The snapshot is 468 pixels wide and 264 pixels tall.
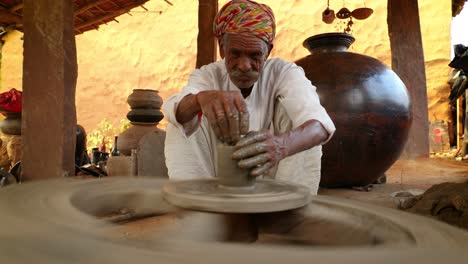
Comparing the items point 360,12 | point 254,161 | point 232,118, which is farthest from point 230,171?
point 360,12

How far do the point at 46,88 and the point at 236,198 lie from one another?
8.70ft

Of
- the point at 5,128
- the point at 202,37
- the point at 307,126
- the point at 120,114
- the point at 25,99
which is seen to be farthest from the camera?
the point at 120,114

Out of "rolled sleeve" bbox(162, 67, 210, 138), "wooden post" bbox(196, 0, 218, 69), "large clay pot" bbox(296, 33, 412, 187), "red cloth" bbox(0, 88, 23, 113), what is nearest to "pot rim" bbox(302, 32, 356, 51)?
"large clay pot" bbox(296, 33, 412, 187)

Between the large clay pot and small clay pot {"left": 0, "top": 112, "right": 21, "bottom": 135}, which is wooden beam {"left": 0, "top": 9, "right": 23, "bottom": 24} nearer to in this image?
small clay pot {"left": 0, "top": 112, "right": 21, "bottom": 135}

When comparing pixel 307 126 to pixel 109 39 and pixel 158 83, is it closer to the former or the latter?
pixel 158 83

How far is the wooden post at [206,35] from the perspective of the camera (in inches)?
211

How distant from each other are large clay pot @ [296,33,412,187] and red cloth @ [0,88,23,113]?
3722 mm

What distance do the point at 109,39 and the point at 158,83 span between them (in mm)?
3301

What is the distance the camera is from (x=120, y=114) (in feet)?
54.5

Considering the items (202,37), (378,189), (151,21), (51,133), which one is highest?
(151,21)

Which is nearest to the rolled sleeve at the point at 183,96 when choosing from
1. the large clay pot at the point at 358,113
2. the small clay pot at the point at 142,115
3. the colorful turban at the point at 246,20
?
the colorful turban at the point at 246,20

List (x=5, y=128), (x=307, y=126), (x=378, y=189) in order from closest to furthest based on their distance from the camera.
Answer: (x=307, y=126) < (x=378, y=189) < (x=5, y=128)

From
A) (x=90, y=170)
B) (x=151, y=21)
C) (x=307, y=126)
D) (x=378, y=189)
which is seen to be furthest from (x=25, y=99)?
(x=151, y=21)

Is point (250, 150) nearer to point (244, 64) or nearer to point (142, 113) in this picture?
point (244, 64)
